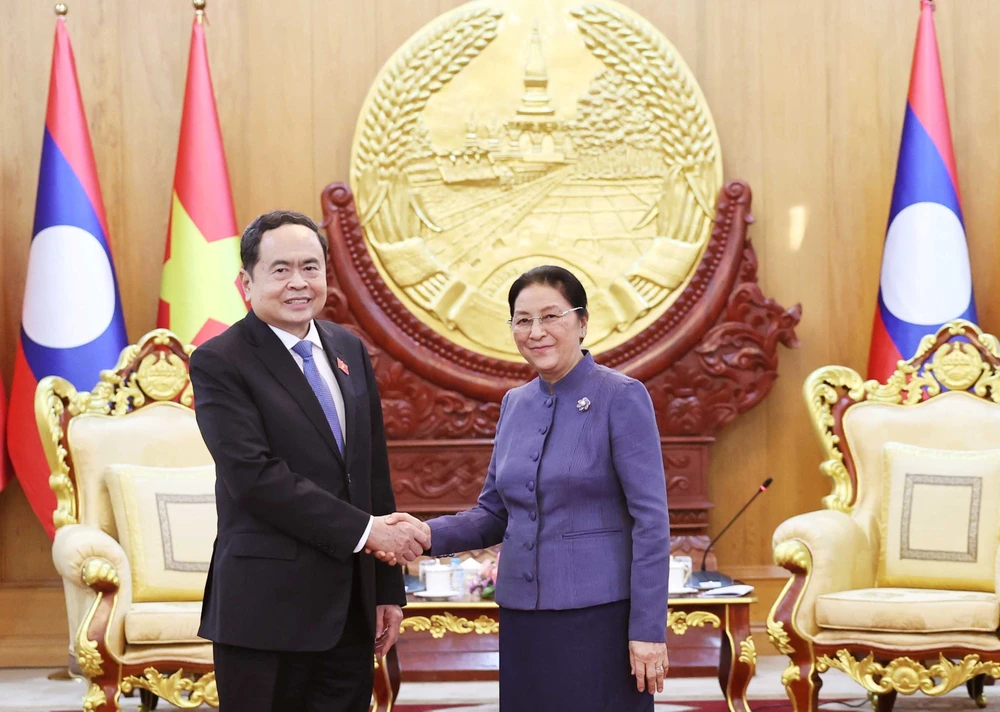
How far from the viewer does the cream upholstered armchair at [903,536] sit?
3.38m

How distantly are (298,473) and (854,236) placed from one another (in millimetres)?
3447

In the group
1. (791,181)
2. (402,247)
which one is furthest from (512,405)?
(791,181)

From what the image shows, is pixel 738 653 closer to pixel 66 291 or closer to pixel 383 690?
pixel 383 690

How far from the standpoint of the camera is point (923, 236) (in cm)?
449

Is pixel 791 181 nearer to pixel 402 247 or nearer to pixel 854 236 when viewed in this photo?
pixel 854 236

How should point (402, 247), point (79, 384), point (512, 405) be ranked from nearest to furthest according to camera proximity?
point (512, 405), point (79, 384), point (402, 247)

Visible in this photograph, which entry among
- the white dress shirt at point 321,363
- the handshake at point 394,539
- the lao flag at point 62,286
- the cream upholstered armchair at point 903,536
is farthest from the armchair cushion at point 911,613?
the lao flag at point 62,286

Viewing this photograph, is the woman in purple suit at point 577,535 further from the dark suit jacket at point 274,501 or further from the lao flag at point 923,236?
the lao flag at point 923,236

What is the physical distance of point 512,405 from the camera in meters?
2.21

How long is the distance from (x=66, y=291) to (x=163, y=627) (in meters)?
1.57

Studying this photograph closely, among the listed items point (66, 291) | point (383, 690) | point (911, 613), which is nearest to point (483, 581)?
point (383, 690)

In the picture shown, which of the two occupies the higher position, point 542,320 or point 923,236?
point 923,236

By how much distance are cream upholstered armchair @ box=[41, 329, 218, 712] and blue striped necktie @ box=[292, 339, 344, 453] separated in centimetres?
158

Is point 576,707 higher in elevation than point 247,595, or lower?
lower
